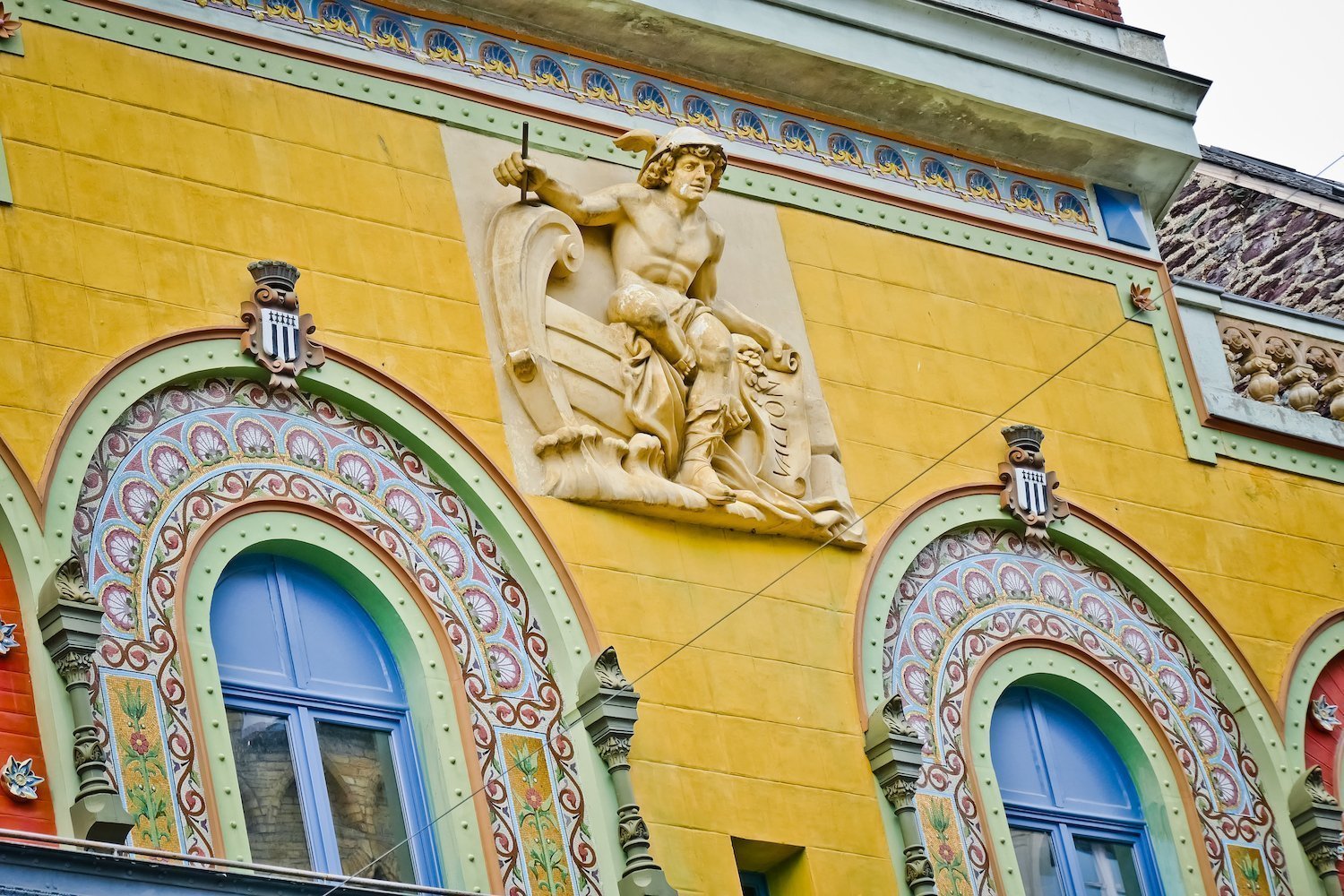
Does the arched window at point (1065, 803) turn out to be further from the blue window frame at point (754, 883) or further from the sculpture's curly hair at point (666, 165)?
the sculpture's curly hair at point (666, 165)

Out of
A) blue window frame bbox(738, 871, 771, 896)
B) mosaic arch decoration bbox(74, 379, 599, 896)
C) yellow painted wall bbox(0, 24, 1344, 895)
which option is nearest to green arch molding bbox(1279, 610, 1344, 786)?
yellow painted wall bbox(0, 24, 1344, 895)

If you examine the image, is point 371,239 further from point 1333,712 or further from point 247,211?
point 1333,712

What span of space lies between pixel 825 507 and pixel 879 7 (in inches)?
122

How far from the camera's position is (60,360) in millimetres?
12078

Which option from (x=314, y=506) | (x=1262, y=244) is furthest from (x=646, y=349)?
(x=1262, y=244)

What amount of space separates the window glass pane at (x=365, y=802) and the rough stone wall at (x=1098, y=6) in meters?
6.77

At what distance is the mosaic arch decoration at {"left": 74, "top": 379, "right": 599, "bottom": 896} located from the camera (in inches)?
449

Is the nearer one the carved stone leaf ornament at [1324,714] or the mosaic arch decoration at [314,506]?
the mosaic arch decoration at [314,506]

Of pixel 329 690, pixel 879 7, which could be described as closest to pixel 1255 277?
pixel 879 7

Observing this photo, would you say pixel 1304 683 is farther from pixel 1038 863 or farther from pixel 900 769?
pixel 900 769

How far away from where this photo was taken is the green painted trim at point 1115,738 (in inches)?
554

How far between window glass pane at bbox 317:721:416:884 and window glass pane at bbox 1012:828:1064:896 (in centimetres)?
331

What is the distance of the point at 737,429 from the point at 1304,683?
346cm

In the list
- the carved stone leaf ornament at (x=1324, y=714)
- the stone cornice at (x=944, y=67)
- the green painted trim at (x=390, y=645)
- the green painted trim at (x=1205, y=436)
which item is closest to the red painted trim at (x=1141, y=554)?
the carved stone leaf ornament at (x=1324, y=714)
